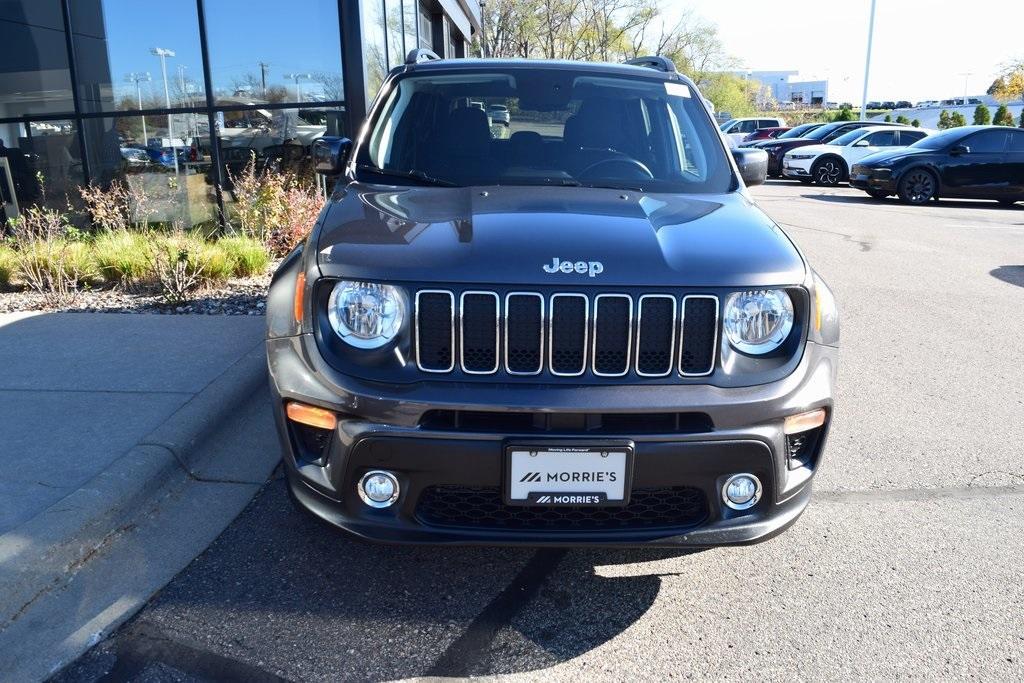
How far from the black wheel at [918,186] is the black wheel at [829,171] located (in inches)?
181

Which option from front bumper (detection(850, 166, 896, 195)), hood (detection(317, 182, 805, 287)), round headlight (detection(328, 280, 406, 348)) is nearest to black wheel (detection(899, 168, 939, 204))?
front bumper (detection(850, 166, 896, 195))

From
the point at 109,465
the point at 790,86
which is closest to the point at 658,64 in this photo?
the point at 109,465

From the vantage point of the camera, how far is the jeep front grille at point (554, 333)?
8.48 ft

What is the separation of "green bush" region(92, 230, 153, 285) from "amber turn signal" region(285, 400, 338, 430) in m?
5.28

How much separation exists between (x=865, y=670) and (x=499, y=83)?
3.10m

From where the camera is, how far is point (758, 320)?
2.72 meters

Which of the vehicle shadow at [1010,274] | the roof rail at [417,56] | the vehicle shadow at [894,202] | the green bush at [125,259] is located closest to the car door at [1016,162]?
the vehicle shadow at [894,202]

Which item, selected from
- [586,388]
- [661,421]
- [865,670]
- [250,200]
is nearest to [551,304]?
[586,388]

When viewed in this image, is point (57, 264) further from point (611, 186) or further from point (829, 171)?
point (829, 171)

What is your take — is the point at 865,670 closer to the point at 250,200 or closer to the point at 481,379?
the point at 481,379

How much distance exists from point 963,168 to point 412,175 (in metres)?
16.7

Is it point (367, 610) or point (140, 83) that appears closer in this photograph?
point (367, 610)

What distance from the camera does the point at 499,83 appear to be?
14.1 feet

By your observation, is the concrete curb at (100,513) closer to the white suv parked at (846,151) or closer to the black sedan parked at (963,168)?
the black sedan parked at (963,168)
